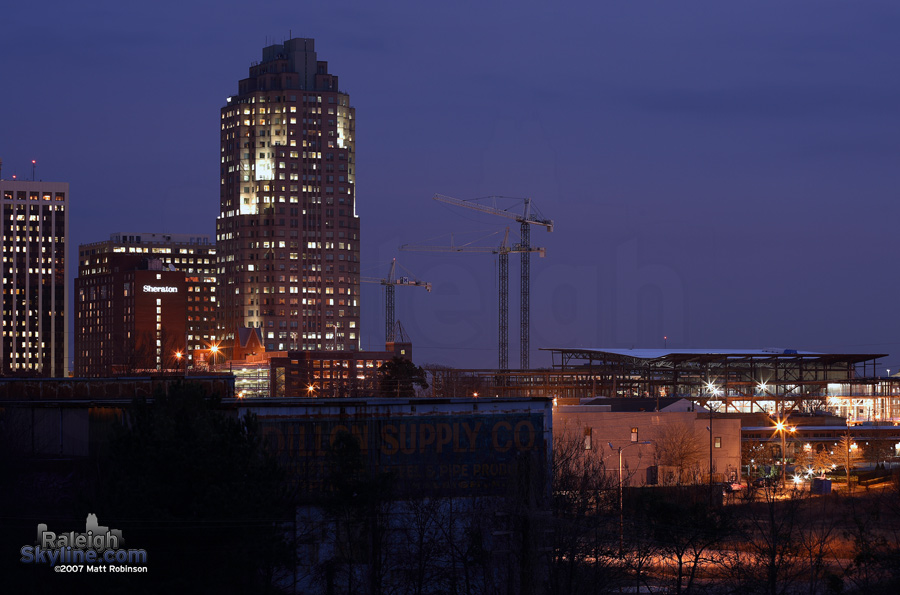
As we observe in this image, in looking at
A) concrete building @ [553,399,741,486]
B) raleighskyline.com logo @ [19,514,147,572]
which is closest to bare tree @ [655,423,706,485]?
concrete building @ [553,399,741,486]

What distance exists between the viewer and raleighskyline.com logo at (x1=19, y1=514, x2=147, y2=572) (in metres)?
34.3

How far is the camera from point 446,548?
47.3 metres

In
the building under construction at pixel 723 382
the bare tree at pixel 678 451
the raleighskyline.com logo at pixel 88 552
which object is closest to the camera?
the raleighskyline.com logo at pixel 88 552

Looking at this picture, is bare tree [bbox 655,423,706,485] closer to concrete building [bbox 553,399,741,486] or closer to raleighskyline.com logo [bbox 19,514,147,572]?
concrete building [bbox 553,399,741,486]

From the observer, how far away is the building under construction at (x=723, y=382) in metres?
111

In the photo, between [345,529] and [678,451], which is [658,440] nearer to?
[678,451]

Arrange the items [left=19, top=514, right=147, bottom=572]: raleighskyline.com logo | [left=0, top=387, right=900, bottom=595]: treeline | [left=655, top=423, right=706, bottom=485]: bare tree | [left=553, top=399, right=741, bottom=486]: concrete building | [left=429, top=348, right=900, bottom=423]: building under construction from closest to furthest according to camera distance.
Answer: [left=19, top=514, right=147, bottom=572]: raleighskyline.com logo < [left=0, top=387, right=900, bottom=595]: treeline < [left=553, top=399, right=741, bottom=486]: concrete building < [left=655, top=423, right=706, bottom=485]: bare tree < [left=429, top=348, right=900, bottom=423]: building under construction

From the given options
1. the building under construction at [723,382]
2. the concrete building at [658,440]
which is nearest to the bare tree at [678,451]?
the concrete building at [658,440]

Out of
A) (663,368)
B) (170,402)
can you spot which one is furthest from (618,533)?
(663,368)

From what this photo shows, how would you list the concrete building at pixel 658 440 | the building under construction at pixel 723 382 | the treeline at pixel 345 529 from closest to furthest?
the treeline at pixel 345 529 < the concrete building at pixel 658 440 < the building under construction at pixel 723 382

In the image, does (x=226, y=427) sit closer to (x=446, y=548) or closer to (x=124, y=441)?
(x=124, y=441)

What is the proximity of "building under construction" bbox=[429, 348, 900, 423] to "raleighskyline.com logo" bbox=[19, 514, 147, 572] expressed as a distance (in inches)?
2931

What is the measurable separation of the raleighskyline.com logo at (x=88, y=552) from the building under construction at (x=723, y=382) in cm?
7446

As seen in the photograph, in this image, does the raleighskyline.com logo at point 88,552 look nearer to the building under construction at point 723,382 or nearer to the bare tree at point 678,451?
the bare tree at point 678,451
